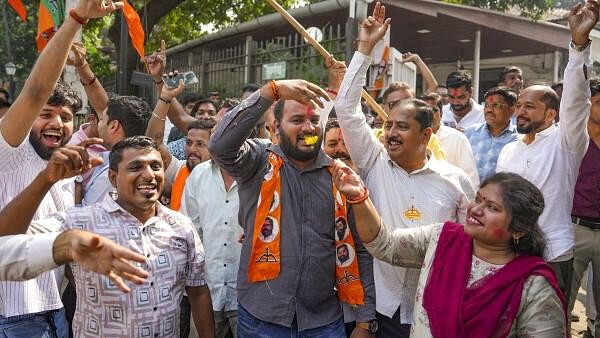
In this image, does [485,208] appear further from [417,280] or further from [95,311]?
[95,311]

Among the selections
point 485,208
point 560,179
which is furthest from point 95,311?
point 560,179

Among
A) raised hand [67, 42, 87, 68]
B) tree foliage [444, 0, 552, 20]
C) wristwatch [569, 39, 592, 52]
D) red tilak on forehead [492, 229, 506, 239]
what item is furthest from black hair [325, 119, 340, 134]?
tree foliage [444, 0, 552, 20]

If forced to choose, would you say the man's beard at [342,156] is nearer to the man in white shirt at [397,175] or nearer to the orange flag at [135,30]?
the man in white shirt at [397,175]

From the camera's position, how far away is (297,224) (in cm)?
302

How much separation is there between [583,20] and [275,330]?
245cm

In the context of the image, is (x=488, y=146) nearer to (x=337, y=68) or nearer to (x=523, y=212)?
(x=337, y=68)

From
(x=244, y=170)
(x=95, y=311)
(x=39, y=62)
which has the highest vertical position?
(x=39, y=62)

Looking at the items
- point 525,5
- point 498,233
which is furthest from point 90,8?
point 525,5

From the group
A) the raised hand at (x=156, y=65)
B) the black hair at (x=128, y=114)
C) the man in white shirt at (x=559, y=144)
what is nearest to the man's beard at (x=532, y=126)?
the man in white shirt at (x=559, y=144)

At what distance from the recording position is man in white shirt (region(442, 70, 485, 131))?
19.4 ft

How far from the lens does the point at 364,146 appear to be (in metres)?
3.30

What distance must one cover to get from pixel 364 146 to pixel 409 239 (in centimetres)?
63

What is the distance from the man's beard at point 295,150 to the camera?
3.06 metres

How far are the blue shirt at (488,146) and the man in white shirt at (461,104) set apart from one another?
2.71ft
